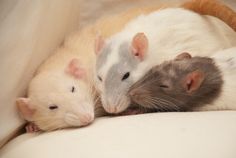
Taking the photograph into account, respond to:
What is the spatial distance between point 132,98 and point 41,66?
0.31 m

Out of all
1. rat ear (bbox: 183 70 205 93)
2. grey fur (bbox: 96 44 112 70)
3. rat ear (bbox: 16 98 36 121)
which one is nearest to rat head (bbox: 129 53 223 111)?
rat ear (bbox: 183 70 205 93)

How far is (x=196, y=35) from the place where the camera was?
1506 mm

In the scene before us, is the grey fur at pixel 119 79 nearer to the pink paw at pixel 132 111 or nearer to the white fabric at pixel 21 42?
the pink paw at pixel 132 111

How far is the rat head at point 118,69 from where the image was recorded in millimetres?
1334

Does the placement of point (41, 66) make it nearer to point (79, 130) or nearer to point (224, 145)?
point (79, 130)

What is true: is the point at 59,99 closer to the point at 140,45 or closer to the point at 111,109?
the point at 111,109

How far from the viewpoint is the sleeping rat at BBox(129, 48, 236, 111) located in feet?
4.38

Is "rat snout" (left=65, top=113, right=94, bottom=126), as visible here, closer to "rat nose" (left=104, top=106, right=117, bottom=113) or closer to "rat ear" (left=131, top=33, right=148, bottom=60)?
"rat nose" (left=104, top=106, right=117, bottom=113)

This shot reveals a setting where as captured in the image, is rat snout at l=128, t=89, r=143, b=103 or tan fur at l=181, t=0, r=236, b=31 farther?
tan fur at l=181, t=0, r=236, b=31

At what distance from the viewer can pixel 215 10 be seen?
1616 millimetres

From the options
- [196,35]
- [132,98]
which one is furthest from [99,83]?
[196,35]

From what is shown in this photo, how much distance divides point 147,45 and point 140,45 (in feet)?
0.10

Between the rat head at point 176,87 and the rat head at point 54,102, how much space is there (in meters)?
0.15

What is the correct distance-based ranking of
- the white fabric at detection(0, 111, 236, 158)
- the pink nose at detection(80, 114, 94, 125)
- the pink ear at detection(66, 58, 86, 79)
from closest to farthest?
the white fabric at detection(0, 111, 236, 158), the pink nose at detection(80, 114, 94, 125), the pink ear at detection(66, 58, 86, 79)
